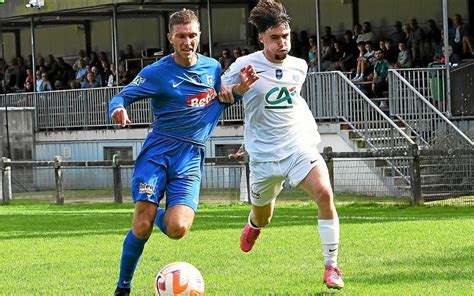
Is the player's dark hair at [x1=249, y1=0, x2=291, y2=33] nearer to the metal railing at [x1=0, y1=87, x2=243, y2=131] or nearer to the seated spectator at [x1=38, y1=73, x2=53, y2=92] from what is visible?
the metal railing at [x1=0, y1=87, x2=243, y2=131]

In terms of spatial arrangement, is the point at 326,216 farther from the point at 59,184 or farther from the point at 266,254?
the point at 59,184

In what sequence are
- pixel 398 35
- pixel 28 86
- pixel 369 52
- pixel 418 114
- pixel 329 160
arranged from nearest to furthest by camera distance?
pixel 329 160 < pixel 418 114 < pixel 369 52 < pixel 398 35 < pixel 28 86

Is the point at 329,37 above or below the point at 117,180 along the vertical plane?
above

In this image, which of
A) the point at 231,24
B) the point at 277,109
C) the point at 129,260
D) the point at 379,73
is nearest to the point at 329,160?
the point at 379,73

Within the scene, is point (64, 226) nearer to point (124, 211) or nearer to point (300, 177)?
point (124, 211)

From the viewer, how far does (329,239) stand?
1092cm

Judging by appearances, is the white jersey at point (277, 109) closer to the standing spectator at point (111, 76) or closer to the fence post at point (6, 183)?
the fence post at point (6, 183)

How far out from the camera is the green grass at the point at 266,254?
11.2 metres

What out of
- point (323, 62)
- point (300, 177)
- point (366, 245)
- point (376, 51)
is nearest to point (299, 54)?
point (323, 62)

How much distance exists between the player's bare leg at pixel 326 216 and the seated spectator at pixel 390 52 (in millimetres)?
19186

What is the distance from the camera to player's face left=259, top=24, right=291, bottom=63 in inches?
452

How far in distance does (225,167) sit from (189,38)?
54.6 feet

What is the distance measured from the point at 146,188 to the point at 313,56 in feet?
73.0

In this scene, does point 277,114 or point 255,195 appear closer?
point 277,114
